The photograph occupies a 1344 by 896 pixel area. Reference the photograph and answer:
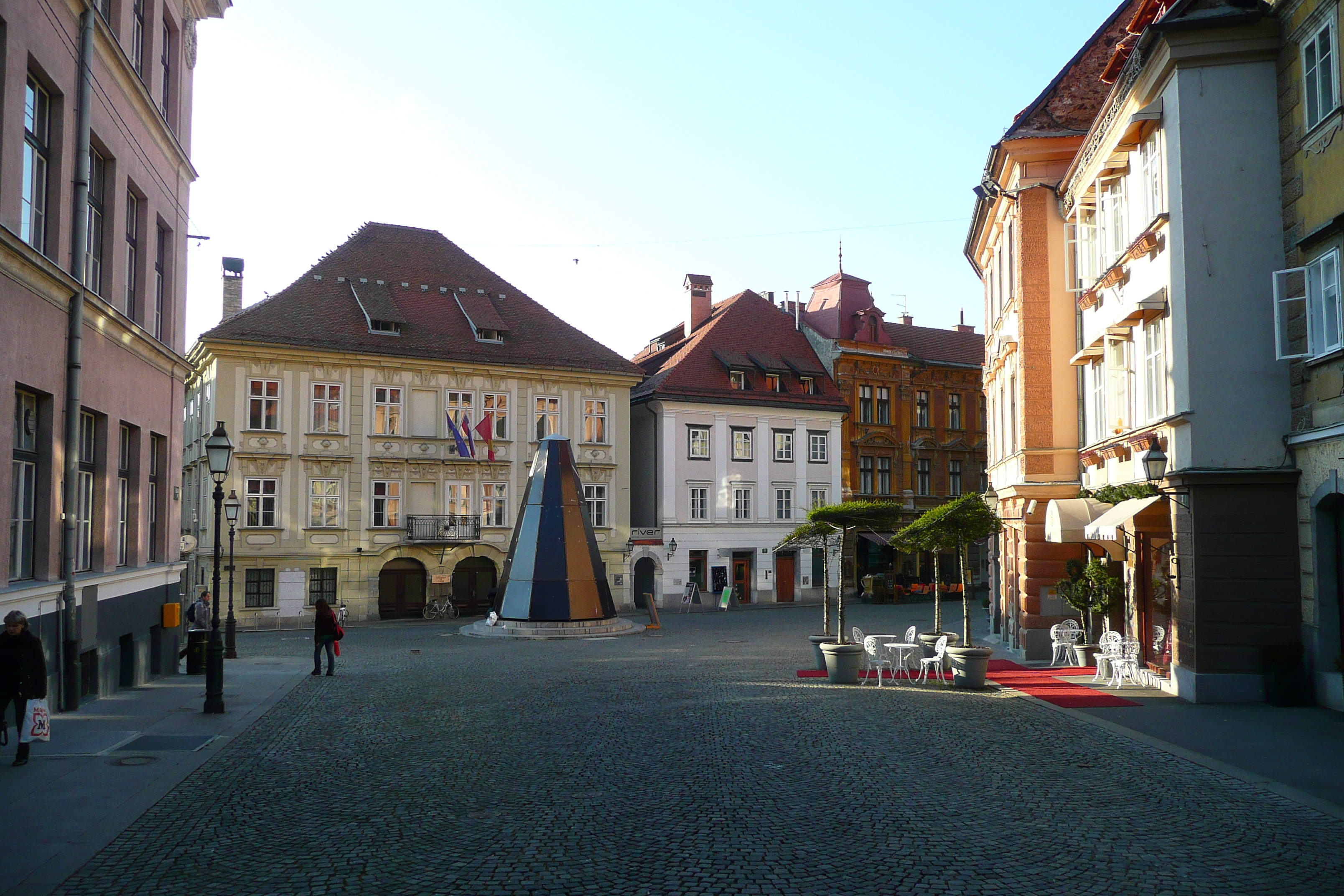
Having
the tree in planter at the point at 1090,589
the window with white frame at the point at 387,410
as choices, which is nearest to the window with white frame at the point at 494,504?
the window with white frame at the point at 387,410

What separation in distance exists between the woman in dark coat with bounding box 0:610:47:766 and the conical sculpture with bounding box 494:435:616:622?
1955cm

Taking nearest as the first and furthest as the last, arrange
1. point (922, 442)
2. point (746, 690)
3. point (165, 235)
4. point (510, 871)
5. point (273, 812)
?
point (510, 871) < point (273, 812) < point (746, 690) < point (165, 235) < point (922, 442)

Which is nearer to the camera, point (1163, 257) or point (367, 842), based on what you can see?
Result: point (367, 842)

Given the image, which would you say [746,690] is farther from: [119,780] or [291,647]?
[291,647]

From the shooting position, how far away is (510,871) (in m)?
7.55

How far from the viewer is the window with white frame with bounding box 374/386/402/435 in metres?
40.0

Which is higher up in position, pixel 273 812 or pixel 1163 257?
pixel 1163 257

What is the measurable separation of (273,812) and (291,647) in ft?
65.0

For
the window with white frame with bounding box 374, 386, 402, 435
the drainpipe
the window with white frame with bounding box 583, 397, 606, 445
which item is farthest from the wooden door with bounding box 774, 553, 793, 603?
the drainpipe

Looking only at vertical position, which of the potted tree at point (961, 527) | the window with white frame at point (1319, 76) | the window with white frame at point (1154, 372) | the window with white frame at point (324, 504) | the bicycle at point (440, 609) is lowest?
the bicycle at point (440, 609)

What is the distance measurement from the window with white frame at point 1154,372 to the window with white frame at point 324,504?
29.4m

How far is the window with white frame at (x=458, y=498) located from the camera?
40.9 metres

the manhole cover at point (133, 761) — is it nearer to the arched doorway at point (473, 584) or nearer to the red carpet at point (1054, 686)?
the red carpet at point (1054, 686)

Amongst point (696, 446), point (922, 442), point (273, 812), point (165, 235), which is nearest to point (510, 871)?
point (273, 812)
